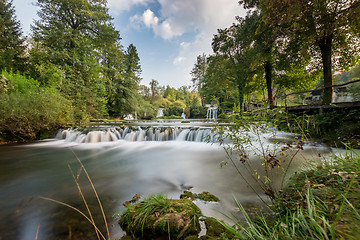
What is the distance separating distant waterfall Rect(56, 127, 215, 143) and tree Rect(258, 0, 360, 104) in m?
6.85

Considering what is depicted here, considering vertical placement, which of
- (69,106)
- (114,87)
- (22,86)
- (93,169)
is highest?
(114,87)

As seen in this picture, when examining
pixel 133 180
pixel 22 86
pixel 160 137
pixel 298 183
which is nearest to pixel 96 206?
pixel 133 180

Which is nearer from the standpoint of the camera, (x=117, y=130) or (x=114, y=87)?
(x=117, y=130)

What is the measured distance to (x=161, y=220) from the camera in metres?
1.65

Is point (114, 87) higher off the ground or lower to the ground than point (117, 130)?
higher

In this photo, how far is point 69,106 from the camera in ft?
33.8

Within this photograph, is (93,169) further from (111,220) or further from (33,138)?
(33,138)

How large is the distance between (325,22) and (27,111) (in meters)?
16.5

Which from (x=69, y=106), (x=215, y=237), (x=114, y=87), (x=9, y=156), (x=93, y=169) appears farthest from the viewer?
(x=114, y=87)

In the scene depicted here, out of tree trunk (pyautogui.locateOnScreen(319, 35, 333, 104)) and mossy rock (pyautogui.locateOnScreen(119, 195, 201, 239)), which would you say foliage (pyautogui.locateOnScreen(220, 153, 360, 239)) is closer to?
mossy rock (pyautogui.locateOnScreen(119, 195, 201, 239))

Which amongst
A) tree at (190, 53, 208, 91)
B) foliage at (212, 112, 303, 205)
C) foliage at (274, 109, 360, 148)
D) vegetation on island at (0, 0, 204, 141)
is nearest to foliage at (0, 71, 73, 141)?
vegetation on island at (0, 0, 204, 141)

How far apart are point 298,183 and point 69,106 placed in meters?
13.0

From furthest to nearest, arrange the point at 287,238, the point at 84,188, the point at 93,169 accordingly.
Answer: the point at 93,169 < the point at 84,188 < the point at 287,238

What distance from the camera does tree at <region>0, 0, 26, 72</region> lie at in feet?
55.8
